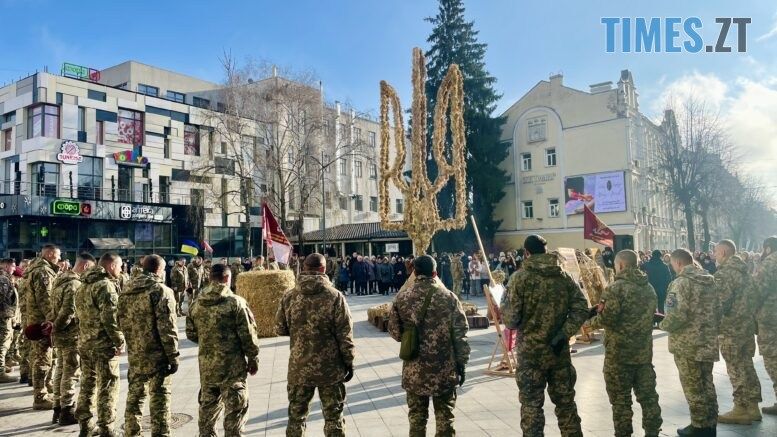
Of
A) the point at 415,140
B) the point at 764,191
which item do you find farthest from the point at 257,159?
the point at 764,191

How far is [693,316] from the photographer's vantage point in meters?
5.78

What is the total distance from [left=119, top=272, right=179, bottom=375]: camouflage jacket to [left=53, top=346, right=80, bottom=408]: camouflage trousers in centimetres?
177

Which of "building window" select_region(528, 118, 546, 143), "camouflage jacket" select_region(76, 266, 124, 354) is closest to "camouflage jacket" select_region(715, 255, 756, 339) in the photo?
"camouflage jacket" select_region(76, 266, 124, 354)

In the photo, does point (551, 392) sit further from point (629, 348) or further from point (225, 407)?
point (225, 407)

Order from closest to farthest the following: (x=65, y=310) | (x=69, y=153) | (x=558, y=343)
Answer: (x=558, y=343), (x=65, y=310), (x=69, y=153)

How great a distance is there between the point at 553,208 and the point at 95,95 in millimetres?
33853

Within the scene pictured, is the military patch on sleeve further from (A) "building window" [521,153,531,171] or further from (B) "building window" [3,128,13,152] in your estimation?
(B) "building window" [3,128,13,152]

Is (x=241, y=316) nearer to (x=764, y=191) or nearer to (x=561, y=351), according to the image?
(x=561, y=351)

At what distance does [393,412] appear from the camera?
22.5ft

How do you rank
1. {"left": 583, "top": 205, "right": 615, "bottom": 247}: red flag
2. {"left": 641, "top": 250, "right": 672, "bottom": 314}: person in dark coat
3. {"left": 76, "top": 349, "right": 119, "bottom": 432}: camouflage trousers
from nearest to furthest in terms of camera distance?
{"left": 76, "top": 349, "right": 119, "bottom": 432}: camouflage trousers, {"left": 641, "top": 250, "right": 672, "bottom": 314}: person in dark coat, {"left": 583, "top": 205, "right": 615, "bottom": 247}: red flag

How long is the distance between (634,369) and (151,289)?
4.92 metres

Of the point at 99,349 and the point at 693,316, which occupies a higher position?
the point at 693,316

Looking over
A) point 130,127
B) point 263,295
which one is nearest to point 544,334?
point 263,295

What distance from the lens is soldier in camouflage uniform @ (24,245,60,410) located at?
7.43 m
